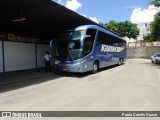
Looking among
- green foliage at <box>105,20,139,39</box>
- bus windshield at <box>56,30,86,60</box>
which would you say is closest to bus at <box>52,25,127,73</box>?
bus windshield at <box>56,30,86,60</box>

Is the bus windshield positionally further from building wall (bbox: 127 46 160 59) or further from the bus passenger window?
building wall (bbox: 127 46 160 59)

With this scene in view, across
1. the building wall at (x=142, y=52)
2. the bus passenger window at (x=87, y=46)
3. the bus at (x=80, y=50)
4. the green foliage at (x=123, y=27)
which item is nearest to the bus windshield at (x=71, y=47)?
the bus at (x=80, y=50)

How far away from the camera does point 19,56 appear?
18.3 m

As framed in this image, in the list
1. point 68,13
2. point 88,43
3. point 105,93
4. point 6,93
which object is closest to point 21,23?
point 68,13

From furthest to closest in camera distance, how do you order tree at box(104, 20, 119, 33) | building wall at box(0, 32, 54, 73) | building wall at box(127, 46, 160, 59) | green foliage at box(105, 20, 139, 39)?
green foliage at box(105, 20, 139, 39) < tree at box(104, 20, 119, 33) < building wall at box(127, 46, 160, 59) < building wall at box(0, 32, 54, 73)

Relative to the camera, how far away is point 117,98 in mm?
8289

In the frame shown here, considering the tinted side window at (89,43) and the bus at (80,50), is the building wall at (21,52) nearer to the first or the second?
the bus at (80,50)

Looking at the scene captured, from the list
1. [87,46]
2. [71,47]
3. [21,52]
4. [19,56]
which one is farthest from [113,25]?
[71,47]

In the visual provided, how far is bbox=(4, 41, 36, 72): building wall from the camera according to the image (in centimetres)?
1698

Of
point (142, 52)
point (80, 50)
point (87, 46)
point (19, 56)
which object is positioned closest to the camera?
point (80, 50)

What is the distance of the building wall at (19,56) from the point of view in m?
17.0

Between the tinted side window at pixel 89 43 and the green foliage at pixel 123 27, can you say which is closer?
the tinted side window at pixel 89 43

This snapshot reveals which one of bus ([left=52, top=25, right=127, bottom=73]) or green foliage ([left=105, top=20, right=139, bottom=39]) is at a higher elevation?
green foliage ([left=105, top=20, right=139, bottom=39])

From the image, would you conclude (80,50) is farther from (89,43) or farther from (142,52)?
(142,52)
